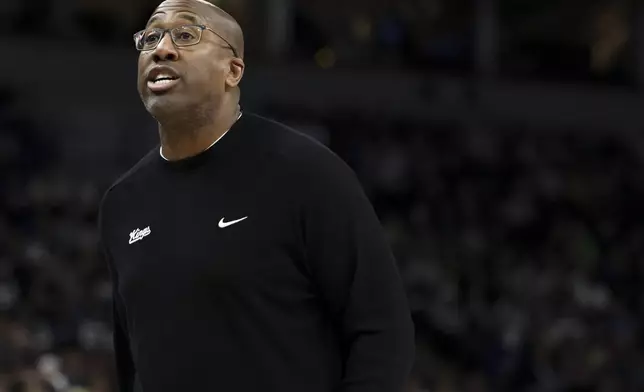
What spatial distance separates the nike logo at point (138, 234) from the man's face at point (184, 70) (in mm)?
207

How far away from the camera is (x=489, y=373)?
9258 millimetres

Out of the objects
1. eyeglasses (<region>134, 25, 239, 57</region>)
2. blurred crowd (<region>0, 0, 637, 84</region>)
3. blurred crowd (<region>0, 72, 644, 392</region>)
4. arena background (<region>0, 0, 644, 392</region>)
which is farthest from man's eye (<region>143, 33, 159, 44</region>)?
blurred crowd (<region>0, 0, 637, 84</region>)

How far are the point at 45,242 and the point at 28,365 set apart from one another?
6.53 feet

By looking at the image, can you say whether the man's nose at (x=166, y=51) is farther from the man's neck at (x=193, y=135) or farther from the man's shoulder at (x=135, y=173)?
the man's shoulder at (x=135, y=173)

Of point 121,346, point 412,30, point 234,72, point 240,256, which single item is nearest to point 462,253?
point 412,30

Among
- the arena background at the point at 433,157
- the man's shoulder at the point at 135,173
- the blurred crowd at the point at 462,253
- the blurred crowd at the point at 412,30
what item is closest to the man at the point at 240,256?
the man's shoulder at the point at 135,173

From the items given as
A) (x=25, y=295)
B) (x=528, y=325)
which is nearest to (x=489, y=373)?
(x=528, y=325)

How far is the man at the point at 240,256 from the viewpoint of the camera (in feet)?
6.35

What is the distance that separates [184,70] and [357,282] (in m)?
0.47

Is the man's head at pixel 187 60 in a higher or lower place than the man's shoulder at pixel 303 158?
higher

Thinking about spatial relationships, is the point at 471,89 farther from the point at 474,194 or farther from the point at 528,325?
the point at 528,325

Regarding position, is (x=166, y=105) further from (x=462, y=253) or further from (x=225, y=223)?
(x=462, y=253)

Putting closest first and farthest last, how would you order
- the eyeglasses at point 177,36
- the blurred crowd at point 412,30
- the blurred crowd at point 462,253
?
the eyeglasses at point 177,36, the blurred crowd at point 462,253, the blurred crowd at point 412,30

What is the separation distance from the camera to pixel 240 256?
1939 mm
